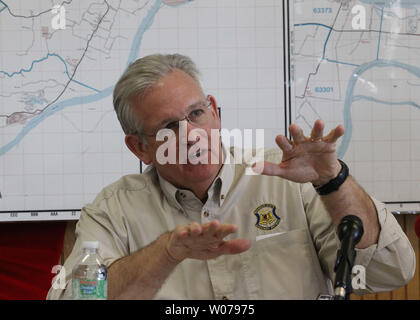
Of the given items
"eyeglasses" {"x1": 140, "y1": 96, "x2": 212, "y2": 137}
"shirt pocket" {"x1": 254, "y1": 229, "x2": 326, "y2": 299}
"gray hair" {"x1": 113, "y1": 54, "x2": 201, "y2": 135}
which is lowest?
"shirt pocket" {"x1": 254, "y1": 229, "x2": 326, "y2": 299}

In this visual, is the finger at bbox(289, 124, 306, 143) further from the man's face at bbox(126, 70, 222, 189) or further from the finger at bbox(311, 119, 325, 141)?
the man's face at bbox(126, 70, 222, 189)

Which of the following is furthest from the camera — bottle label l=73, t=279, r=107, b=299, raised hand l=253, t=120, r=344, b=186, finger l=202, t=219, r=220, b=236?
raised hand l=253, t=120, r=344, b=186

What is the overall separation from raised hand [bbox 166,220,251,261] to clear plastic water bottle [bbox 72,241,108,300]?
6.5 inches

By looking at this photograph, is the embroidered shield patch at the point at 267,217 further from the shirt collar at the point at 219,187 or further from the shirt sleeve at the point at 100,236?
the shirt sleeve at the point at 100,236

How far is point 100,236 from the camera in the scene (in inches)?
58.2

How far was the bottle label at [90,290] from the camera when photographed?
1.10 m

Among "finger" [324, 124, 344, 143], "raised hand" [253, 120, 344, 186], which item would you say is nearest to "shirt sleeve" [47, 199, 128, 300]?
"raised hand" [253, 120, 344, 186]

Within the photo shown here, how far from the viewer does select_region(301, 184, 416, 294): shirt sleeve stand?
1249 mm

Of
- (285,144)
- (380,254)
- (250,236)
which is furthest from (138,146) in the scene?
(380,254)

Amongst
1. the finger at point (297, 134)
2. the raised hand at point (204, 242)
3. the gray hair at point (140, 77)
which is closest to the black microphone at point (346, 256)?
the raised hand at point (204, 242)
